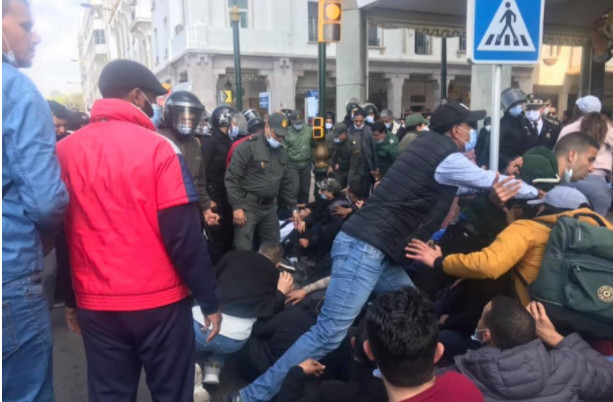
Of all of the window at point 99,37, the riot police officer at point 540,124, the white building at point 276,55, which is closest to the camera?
the riot police officer at point 540,124

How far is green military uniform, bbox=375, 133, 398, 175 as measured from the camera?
775 centimetres

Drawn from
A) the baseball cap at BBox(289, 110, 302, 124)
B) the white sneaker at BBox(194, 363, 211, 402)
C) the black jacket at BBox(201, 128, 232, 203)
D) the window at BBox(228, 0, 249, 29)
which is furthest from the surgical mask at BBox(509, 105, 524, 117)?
the window at BBox(228, 0, 249, 29)

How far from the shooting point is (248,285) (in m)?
3.27

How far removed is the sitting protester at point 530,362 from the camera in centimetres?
225

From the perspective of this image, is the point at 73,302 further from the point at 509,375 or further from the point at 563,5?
the point at 563,5

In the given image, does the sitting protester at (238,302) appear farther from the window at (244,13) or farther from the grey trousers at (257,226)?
→ the window at (244,13)

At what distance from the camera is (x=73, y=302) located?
7.55ft

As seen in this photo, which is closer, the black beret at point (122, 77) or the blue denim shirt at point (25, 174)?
the blue denim shirt at point (25, 174)

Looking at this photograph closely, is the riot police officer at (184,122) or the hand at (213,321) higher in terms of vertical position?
the riot police officer at (184,122)

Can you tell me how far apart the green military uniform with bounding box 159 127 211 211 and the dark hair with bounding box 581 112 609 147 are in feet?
12.7

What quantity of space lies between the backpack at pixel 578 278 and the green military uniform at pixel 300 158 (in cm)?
590

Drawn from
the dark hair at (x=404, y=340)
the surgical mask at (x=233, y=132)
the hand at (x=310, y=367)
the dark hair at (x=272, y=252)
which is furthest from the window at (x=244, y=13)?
the dark hair at (x=404, y=340)

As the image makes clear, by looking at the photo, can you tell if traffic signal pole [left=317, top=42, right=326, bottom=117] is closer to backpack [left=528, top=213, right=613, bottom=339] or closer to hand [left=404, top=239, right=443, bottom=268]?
hand [left=404, top=239, right=443, bottom=268]

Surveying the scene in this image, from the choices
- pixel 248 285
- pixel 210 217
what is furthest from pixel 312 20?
pixel 248 285
